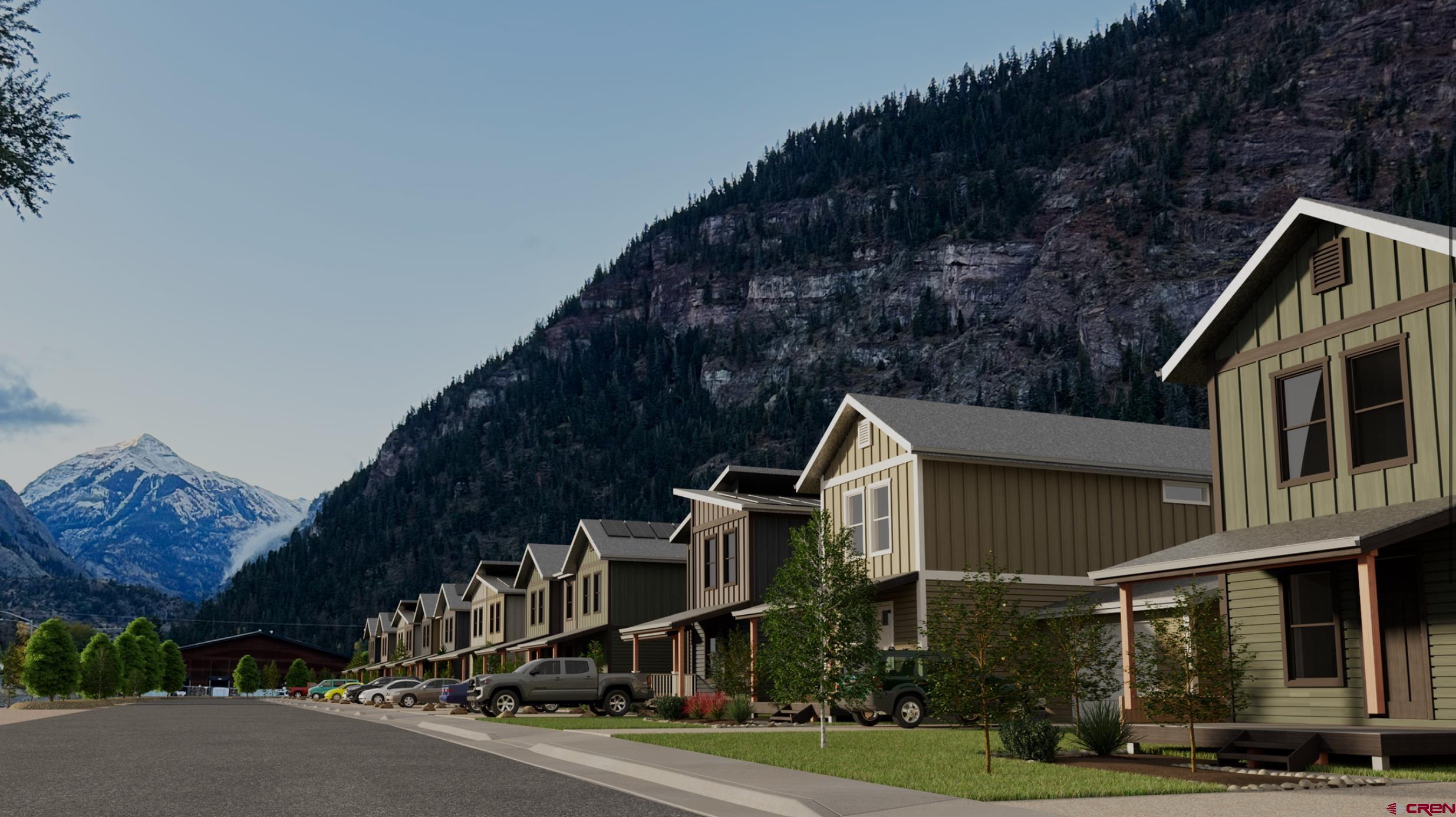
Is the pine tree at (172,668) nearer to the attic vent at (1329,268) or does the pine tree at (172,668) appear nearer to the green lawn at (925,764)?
the green lawn at (925,764)

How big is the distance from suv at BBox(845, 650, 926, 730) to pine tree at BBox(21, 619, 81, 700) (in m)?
57.3

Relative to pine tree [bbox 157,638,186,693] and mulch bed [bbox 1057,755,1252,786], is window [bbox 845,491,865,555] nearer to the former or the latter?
mulch bed [bbox 1057,755,1252,786]

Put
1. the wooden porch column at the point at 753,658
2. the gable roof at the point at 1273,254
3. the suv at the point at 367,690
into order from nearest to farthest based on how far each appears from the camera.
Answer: the gable roof at the point at 1273,254
the wooden porch column at the point at 753,658
the suv at the point at 367,690

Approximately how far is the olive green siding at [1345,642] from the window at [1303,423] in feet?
6.15

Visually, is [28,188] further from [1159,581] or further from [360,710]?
[360,710]

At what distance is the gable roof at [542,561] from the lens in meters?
65.6

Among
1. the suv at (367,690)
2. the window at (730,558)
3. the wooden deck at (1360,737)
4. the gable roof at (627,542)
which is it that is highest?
the gable roof at (627,542)

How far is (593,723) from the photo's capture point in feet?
114

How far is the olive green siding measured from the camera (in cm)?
1806

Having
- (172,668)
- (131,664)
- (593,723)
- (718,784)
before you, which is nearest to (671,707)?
(593,723)

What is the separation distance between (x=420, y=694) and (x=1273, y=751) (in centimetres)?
4958

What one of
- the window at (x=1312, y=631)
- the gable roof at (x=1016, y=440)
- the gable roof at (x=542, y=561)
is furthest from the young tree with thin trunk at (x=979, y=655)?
the gable roof at (x=542, y=561)

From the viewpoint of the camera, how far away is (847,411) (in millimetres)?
38156

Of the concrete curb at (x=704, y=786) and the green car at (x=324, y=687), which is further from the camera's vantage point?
the green car at (x=324, y=687)
